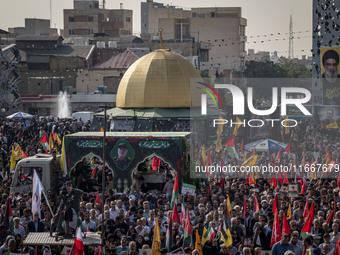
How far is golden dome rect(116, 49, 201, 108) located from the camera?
47250 mm

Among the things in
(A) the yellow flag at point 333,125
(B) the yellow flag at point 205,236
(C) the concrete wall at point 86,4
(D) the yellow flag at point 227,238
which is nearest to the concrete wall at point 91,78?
(A) the yellow flag at point 333,125

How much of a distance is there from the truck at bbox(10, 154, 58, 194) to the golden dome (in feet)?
77.9

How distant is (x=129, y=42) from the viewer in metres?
92.4

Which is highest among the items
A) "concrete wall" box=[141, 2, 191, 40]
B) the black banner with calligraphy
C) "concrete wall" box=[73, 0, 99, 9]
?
"concrete wall" box=[73, 0, 99, 9]

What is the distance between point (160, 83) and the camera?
4747cm

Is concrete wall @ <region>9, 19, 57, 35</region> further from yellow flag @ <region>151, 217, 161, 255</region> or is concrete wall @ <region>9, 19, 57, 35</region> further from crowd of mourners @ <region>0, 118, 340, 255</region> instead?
yellow flag @ <region>151, 217, 161, 255</region>

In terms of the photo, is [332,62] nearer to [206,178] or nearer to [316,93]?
[316,93]

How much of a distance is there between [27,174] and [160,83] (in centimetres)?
2398

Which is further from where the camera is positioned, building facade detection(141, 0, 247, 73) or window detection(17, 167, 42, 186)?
building facade detection(141, 0, 247, 73)

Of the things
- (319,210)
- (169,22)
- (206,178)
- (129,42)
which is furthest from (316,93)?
(169,22)

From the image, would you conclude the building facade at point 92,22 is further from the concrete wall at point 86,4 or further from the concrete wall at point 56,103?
Result: the concrete wall at point 56,103

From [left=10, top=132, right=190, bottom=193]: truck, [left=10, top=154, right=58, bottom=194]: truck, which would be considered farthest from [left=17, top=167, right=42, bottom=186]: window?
[left=10, top=132, right=190, bottom=193]: truck

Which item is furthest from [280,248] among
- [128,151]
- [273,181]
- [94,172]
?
[94,172]

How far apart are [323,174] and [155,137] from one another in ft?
14.7
